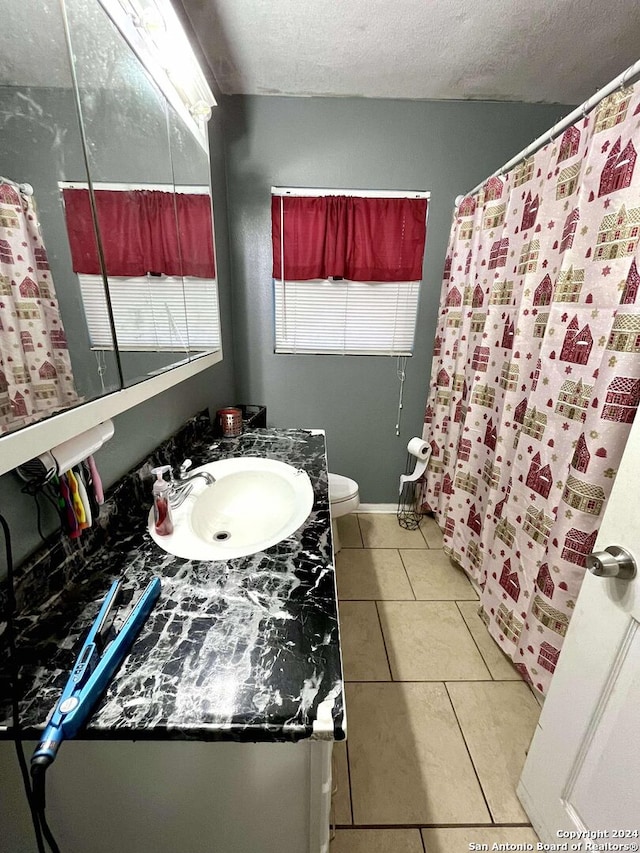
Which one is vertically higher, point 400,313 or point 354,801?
point 400,313

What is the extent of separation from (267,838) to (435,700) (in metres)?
0.91

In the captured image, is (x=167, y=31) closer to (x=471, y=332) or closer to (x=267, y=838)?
(x=471, y=332)

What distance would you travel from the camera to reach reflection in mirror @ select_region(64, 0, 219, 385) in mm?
716

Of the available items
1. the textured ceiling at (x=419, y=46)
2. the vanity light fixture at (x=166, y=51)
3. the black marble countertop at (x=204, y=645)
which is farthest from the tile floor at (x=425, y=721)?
the textured ceiling at (x=419, y=46)

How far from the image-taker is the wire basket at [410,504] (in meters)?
2.36

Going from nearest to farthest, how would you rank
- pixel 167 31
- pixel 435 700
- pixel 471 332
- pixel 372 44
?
pixel 167 31, pixel 435 700, pixel 372 44, pixel 471 332

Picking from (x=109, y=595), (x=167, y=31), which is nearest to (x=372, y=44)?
(x=167, y=31)

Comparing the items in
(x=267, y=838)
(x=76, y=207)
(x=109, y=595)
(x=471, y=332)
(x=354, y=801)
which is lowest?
(x=354, y=801)

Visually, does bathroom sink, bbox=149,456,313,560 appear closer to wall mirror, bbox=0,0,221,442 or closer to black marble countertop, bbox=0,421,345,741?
black marble countertop, bbox=0,421,345,741

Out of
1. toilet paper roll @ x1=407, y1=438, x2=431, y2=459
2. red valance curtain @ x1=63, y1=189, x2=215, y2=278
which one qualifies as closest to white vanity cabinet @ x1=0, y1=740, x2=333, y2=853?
red valance curtain @ x1=63, y1=189, x2=215, y2=278

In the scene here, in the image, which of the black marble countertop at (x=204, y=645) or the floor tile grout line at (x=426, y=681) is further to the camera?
the floor tile grout line at (x=426, y=681)

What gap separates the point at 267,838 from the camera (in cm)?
64

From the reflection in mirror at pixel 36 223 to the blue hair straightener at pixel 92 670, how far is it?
1.30 feet

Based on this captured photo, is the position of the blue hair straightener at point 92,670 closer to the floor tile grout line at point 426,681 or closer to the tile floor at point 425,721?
the tile floor at point 425,721
